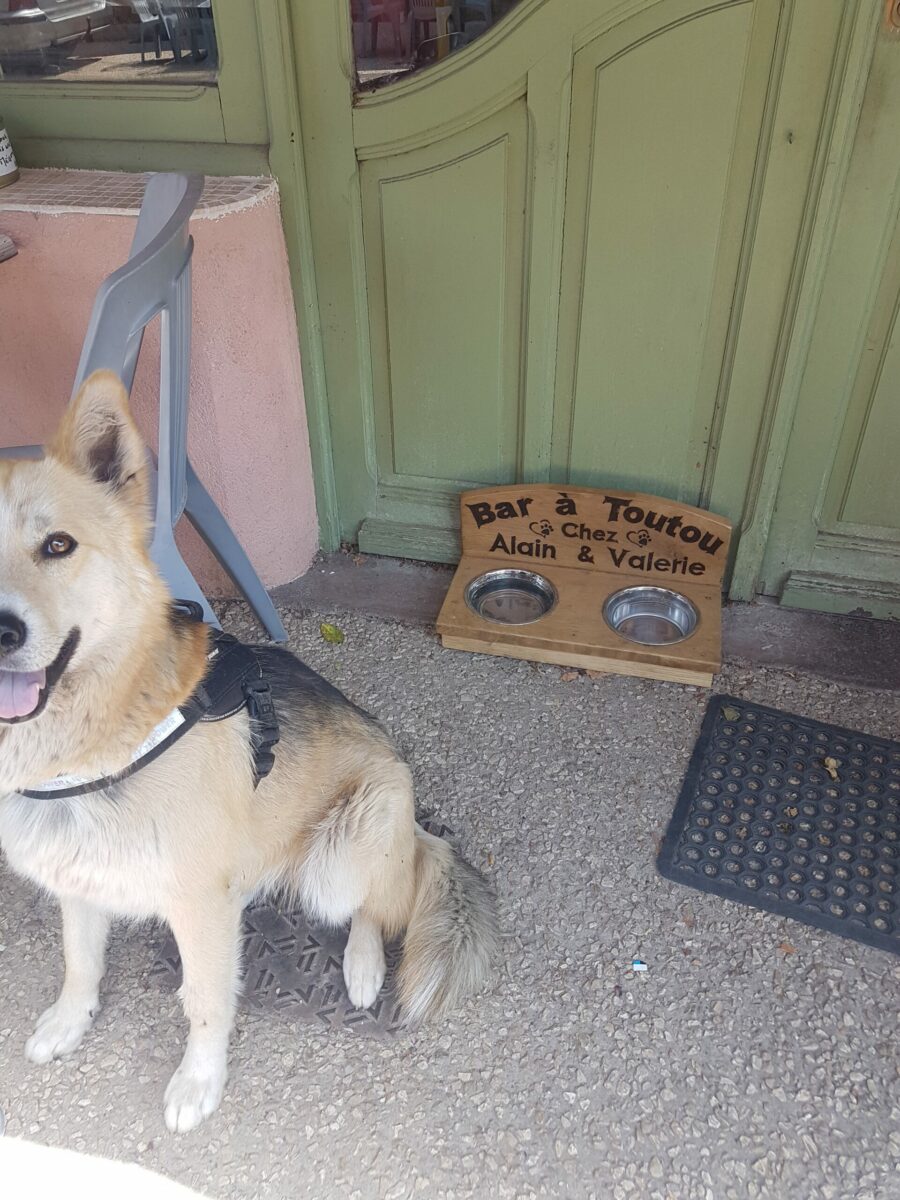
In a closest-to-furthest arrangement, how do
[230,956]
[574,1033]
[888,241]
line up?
[230,956], [574,1033], [888,241]

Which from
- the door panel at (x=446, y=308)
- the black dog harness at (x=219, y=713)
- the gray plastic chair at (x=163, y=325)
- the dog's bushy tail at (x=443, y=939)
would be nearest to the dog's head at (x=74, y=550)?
the black dog harness at (x=219, y=713)

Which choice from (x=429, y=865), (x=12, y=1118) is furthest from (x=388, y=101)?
(x=12, y=1118)

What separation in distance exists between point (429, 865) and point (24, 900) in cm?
120

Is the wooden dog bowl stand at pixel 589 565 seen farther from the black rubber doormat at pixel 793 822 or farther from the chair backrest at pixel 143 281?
the chair backrest at pixel 143 281

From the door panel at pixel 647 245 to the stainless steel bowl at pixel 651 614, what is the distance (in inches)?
15.6

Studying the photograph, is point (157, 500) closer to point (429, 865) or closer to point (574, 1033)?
point (429, 865)

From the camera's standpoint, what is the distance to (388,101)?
9.18 ft

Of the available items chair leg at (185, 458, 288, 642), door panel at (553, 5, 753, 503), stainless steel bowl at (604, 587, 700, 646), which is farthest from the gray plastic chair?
stainless steel bowl at (604, 587, 700, 646)

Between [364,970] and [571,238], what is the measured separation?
2351mm

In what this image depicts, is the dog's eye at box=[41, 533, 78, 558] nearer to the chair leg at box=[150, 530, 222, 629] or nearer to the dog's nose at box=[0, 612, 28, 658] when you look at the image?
the dog's nose at box=[0, 612, 28, 658]

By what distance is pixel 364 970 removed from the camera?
213cm

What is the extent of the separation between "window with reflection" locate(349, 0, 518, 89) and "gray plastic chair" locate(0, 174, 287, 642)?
88cm

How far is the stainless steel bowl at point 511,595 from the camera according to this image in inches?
133

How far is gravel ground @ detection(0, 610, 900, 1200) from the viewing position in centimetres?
184
